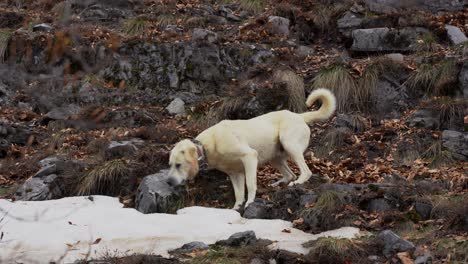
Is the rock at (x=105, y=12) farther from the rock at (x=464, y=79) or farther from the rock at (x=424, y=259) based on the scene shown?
the rock at (x=424, y=259)

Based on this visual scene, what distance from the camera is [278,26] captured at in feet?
57.9

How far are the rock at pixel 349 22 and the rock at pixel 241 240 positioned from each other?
35.8 ft

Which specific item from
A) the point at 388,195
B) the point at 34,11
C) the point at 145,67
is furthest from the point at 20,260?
the point at 34,11

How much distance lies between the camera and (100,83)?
1584cm

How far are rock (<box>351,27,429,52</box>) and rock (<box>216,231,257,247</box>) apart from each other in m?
9.99

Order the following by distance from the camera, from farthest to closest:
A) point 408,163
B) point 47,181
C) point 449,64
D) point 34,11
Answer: point 34,11 → point 449,64 → point 408,163 → point 47,181

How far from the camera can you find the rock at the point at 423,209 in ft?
26.7

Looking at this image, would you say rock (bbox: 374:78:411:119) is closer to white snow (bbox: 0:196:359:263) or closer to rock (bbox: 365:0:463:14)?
rock (bbox: 365:0:463:14)

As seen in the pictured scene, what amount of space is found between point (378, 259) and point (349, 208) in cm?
151

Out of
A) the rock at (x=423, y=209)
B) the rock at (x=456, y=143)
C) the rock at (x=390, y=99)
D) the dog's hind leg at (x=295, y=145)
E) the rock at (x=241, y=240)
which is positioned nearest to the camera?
the rock at (x=241, y=240)

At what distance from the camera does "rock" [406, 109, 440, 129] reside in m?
12.8

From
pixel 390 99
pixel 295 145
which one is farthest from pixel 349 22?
pixel 295 145

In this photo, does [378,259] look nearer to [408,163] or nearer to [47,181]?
[408,163]

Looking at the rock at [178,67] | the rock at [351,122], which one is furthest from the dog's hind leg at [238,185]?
the rock at [178,67]
